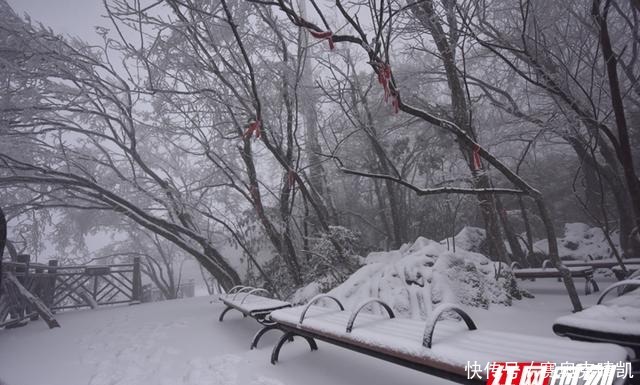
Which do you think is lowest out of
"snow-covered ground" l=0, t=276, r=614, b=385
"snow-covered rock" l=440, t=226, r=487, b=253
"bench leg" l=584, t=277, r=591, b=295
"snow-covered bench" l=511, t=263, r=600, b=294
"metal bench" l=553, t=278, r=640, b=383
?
"snow-covered ground" l=0, t=276, r=614, b=385

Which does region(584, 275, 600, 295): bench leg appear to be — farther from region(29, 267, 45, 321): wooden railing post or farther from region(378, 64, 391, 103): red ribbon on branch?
region(29, 267, 45, 321): wooden railing post

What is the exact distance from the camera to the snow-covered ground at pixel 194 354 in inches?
111

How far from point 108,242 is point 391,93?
22276 millimetres

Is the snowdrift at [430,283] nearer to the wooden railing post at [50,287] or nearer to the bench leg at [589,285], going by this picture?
the bench leg at [589,285]

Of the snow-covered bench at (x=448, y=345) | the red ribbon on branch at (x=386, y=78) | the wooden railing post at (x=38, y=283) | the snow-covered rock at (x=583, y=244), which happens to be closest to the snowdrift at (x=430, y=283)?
the snow-covered bench at (x=448, y=345)

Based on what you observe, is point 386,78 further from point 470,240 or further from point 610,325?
point 470,240

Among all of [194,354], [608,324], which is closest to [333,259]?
[194,354]

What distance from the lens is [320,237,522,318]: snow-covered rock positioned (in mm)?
4469

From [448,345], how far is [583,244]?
10.1m

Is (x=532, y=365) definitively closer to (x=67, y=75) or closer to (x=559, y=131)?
(x=559, y=131)

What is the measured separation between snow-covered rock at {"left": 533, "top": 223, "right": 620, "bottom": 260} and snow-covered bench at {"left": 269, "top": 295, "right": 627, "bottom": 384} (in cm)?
842

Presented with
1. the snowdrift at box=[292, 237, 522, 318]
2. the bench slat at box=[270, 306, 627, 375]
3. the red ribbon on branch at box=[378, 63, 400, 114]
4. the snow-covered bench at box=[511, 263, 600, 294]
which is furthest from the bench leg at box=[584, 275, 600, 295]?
the red ribbon on branch at box=[378, 63, 400, 114]

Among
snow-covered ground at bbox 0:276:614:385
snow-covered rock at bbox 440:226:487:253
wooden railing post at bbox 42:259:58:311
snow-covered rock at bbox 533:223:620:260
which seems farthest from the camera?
snow-covered rock at bbox 533:223:620:260

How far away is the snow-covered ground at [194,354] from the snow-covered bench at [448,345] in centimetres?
54
